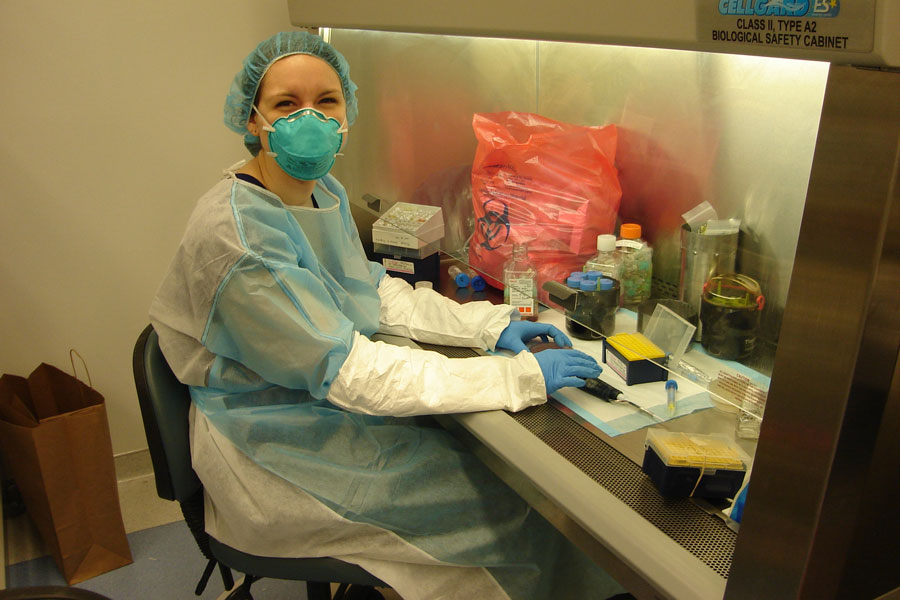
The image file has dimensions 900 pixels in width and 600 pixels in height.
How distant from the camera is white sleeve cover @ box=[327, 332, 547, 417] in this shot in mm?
1223

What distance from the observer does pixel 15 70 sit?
199 cm

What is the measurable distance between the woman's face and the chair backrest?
0.47 m

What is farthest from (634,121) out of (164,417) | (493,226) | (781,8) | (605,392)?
(164,417)

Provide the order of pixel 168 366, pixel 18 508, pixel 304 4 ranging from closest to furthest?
1. pixel 168 366
2. pixel 304 4
3. pixel 18 508

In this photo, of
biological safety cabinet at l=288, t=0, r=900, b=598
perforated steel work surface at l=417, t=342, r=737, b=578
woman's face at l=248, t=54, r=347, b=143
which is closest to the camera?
biological safety cabinet at l=288, t=0, r=900, b=598

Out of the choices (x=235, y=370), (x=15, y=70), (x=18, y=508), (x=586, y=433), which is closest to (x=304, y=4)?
(x=15, y=70)

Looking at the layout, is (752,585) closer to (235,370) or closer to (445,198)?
(235,370)

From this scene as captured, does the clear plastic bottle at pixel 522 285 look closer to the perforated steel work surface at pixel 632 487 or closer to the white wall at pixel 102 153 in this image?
the perforated steel work surface at pixel 632 487

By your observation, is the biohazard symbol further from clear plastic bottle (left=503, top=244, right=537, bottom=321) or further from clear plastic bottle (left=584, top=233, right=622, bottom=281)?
clear plastic bottle (left=584, top=233, right=622, bottom=281)

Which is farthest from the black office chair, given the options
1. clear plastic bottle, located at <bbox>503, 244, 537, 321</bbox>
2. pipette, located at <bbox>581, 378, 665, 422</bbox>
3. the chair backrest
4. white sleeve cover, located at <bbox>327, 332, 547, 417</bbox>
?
clear plastic bottle, located at <bbox>503, 244, 537, 321</bbox>

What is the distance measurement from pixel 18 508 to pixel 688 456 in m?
2.19

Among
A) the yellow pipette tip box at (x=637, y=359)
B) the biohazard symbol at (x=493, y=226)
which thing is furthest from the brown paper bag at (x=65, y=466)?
the yellow pipette tip box at (x=637, y=359)

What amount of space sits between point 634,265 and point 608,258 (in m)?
0.05

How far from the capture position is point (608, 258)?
144 cm
